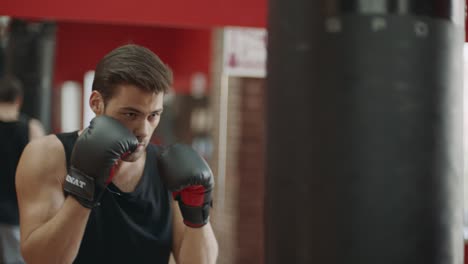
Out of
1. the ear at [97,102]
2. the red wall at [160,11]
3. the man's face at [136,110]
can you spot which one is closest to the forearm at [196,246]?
the man's face at [136,110]

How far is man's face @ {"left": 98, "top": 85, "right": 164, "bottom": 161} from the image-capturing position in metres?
1.58

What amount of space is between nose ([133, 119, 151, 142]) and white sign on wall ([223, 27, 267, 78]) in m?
2.75

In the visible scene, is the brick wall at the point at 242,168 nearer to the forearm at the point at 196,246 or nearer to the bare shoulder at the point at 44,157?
the forearm at the point at 196,246

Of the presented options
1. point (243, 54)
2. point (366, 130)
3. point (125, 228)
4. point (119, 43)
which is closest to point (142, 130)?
point (125, 228)

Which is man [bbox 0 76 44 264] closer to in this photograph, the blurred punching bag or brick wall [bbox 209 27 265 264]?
brick wall [bbox 209 27 265 264]

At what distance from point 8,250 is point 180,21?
5.07 ft

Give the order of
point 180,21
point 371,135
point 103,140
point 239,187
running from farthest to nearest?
point 239,187
point 180,21
point 103,140
point 371,135

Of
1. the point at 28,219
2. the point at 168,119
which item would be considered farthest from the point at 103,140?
the point at 168,119

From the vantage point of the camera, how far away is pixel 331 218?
110cm

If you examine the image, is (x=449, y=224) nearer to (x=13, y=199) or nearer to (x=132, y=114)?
(x=132, y=114)

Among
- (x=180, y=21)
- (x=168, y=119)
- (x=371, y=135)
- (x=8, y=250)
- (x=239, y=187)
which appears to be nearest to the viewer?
(x=371, y=135)

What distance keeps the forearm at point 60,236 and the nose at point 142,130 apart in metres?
0.22

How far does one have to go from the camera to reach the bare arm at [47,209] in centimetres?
152

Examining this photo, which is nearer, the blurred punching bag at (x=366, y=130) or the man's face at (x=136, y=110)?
the blurred punching bag at (x=366, y=130)
